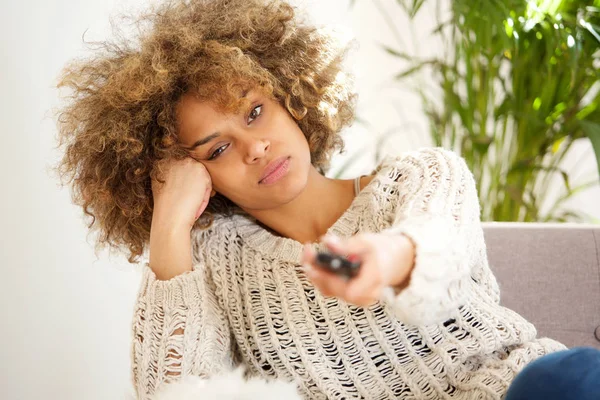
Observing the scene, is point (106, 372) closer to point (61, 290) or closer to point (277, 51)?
point (61, 290)

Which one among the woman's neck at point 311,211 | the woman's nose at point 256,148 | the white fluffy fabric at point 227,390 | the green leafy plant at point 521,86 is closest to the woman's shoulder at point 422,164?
the woman's neck at point 311,211

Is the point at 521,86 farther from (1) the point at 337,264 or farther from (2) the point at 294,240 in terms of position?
(1) the point at 337,264

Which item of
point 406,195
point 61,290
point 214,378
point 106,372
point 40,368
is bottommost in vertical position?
point 106,372

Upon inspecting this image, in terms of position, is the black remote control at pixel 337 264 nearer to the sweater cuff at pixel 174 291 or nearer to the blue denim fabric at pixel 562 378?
the blue denim fabric at pixel 562 378

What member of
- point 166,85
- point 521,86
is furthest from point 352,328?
point 521,86

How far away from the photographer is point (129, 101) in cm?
115

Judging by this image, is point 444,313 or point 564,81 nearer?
point 444,313

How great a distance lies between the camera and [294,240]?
4.04 feet

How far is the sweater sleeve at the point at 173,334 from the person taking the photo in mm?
1114

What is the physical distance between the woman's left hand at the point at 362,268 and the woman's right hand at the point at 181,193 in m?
0.54

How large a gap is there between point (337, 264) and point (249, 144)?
22.0 inches

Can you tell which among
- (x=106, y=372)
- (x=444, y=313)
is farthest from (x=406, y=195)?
(x=106, y=372)

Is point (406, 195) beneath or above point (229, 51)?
beneath

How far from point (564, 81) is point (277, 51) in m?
1.00
